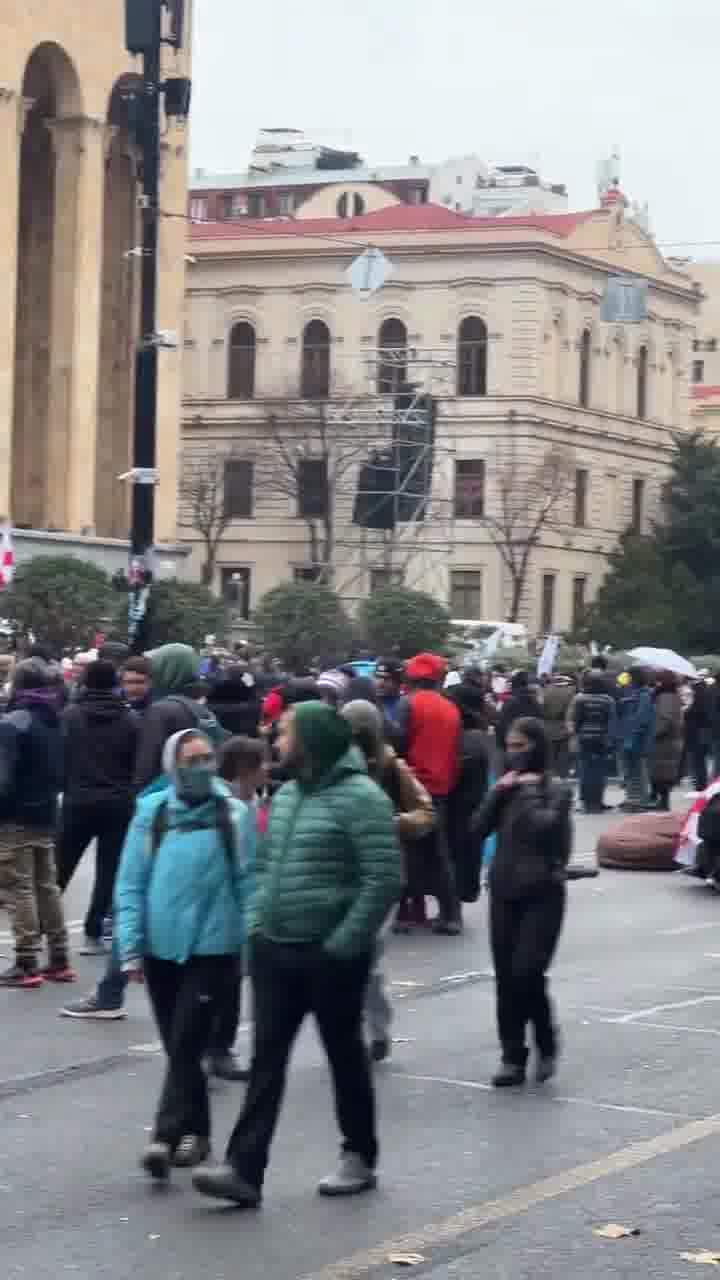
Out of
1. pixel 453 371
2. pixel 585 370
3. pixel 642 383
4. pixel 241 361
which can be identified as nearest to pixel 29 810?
pixel 453 371

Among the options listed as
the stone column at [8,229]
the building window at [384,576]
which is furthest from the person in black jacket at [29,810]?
the building window at [384,576]

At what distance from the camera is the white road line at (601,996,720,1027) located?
1280 cm

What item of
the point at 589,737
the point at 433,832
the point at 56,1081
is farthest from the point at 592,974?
the point at 589,737

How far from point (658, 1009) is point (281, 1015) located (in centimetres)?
551

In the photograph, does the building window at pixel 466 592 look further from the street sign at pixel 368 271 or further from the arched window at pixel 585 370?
the street sign at pixel 368 271

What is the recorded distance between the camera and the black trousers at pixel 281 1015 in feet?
26.3

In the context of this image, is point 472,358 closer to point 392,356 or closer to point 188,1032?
point 392,356

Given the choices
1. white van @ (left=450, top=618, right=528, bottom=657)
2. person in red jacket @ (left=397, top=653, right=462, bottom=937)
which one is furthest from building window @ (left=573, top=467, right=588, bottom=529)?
person in red jacket @ (left=397, top=653, right=462, bottom=937)

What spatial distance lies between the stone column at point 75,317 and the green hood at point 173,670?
41649mm

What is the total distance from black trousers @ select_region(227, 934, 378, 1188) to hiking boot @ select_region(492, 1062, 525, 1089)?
2622 mm

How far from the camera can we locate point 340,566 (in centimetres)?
7975

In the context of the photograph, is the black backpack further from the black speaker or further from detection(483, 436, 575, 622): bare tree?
detection(483, 436, 575, 622): bare tree

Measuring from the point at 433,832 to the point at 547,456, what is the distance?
64.5 metres

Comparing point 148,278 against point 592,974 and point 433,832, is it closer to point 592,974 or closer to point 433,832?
point 433,832
